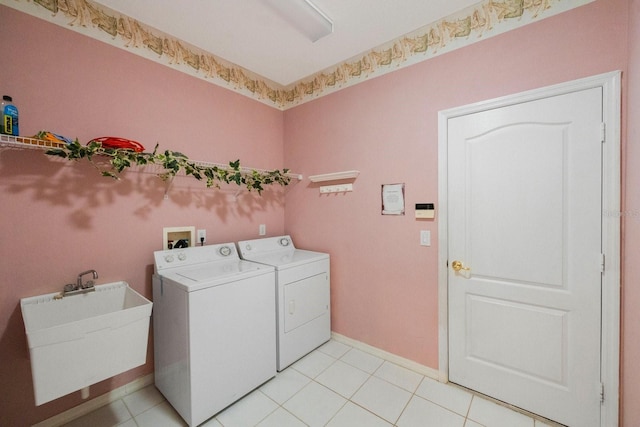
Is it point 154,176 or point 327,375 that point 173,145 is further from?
point 327,375

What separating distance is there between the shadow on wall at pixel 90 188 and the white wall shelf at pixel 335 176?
0.89 m

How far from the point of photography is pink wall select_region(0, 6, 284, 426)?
58.1 inches

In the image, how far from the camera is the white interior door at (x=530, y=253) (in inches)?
57.2

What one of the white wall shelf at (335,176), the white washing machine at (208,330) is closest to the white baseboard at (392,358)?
the white washing machine at (208,330)

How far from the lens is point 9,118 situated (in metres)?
1.34

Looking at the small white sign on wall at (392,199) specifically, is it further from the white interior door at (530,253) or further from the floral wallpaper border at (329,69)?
the floral wallpaper border at (329,69)

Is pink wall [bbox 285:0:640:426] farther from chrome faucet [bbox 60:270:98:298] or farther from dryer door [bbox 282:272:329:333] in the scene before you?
chrome faucet [bbox 60:270:98:298]

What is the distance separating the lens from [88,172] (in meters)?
1.71

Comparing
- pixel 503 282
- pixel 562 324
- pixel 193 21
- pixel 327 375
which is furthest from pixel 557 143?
pixel 193 21

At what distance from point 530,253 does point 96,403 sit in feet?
10.1

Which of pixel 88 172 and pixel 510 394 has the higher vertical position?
pixel 88 172

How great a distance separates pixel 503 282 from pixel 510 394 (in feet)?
2.46

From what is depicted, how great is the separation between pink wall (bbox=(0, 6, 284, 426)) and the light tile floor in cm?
32

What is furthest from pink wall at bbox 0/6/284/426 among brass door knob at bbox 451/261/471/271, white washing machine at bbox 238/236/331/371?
brass door knob at bbox 451/261/471/271
